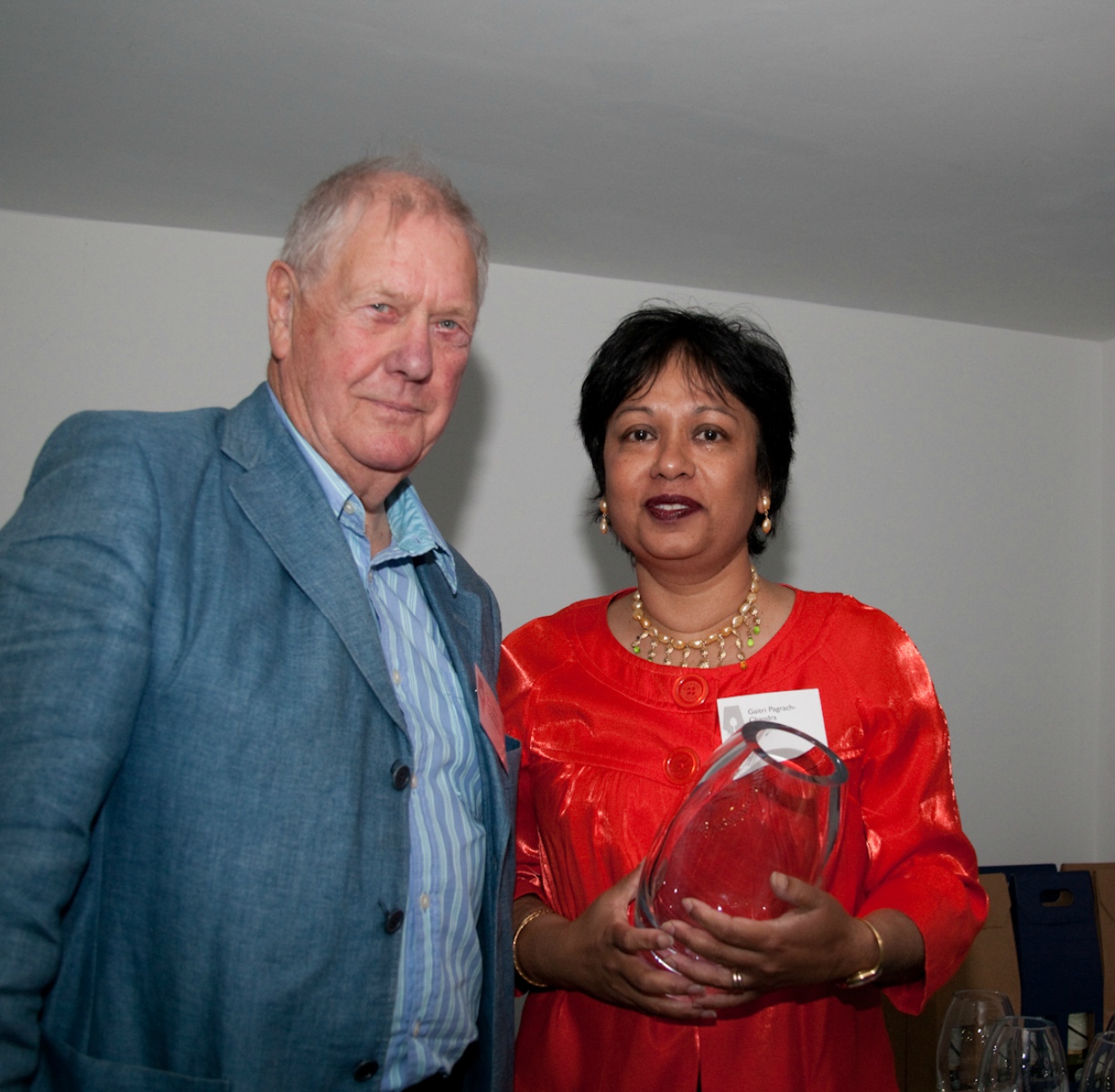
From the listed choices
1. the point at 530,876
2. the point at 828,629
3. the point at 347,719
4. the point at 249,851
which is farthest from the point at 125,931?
the point at 828,629

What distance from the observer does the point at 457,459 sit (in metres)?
3.69

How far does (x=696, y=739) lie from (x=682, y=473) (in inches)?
18.7

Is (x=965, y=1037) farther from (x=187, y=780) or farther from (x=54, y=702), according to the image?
(x=54, y=702)

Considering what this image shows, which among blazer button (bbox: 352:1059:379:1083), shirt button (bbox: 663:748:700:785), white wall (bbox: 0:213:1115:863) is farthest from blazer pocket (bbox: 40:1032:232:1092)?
white wall (bbox: 0:213:1115:863)

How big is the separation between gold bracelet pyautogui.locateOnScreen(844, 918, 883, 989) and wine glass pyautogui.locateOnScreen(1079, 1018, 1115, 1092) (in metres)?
0.29

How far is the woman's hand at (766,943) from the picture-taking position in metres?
1.24

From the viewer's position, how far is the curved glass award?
1.25 meters

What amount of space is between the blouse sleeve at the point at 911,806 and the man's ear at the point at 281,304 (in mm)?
1129

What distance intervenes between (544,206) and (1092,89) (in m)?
1.52

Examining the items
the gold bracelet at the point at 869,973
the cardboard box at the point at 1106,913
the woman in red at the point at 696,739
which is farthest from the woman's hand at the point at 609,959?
the cardboard box at the point at 1106,913

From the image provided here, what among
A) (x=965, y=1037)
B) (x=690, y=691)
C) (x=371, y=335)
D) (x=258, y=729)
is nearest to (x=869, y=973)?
(x=965, y=1037)

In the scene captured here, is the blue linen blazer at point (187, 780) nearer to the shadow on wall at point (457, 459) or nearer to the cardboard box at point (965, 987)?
the shadow on wall at point (457, 459)

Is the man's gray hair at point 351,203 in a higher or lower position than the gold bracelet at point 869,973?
higher

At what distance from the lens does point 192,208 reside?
3.26 meters
